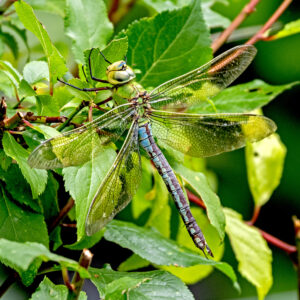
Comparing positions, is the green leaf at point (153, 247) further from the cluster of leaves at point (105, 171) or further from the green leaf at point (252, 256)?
the green leaf at point (252, 256)

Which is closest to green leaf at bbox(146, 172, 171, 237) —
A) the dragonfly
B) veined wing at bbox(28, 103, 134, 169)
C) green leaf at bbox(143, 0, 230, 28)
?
the dragonfly

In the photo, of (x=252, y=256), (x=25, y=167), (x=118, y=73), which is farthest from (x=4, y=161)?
(x=252, y=256)

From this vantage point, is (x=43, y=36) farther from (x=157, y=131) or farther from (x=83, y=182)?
(x=157, y=131)

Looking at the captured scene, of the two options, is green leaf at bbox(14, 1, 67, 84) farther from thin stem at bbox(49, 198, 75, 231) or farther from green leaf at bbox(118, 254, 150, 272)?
green leaf at bbox(118, 254, 150, 272)

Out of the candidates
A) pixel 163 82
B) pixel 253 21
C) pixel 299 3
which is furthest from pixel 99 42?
pixel 299 3

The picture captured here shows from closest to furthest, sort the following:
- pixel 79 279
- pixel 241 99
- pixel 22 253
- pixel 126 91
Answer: pixel 22 253 < pixel 79 279 < pixel 126 91 < pixel 241 99
